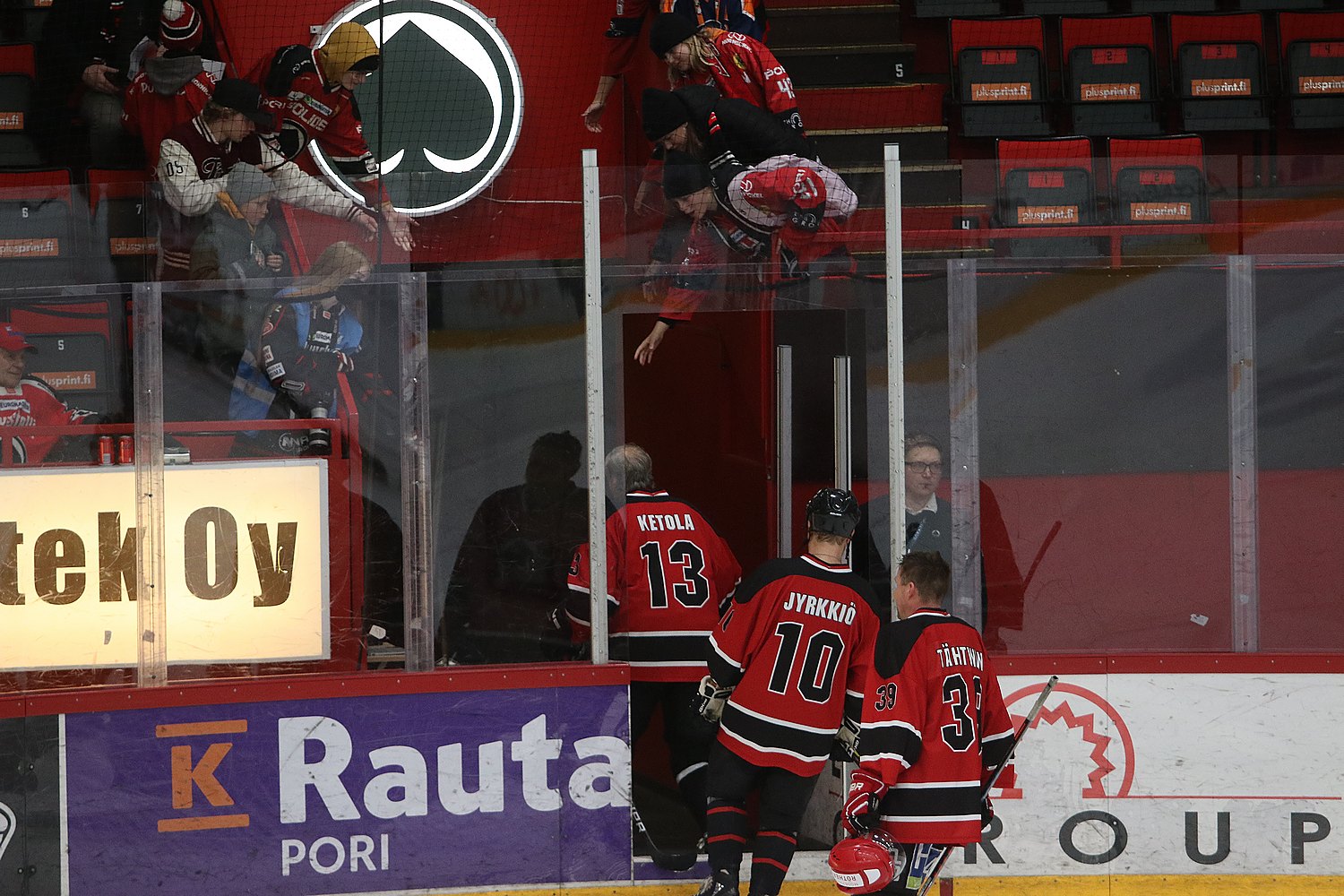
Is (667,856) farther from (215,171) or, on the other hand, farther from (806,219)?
(215,171)

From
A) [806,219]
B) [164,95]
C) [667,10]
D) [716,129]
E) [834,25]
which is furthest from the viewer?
[834,25]

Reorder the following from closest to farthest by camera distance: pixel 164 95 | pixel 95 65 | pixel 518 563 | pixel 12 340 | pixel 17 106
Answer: pixel 12 340
pixel 518 563
pixel 164 95
pixel 95 65
pixel 17 106

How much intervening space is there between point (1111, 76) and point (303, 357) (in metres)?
5.28

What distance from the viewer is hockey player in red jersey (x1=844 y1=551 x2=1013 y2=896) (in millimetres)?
3963

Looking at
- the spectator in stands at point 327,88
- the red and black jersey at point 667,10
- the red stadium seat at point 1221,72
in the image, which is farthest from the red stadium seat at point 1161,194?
Answer: the red stadium seat at point 1221,72

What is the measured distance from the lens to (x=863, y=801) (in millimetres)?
3975

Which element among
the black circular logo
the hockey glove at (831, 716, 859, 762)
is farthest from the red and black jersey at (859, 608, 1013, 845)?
the black circular logo

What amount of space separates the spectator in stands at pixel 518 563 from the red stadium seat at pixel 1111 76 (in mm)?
4523

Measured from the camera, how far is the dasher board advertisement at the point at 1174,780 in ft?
15.3

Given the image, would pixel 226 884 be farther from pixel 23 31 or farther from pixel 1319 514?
pixel 23 31

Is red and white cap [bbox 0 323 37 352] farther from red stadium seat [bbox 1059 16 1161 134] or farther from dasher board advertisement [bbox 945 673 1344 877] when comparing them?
red stadium seat [bbox 1059 16 1161 134]

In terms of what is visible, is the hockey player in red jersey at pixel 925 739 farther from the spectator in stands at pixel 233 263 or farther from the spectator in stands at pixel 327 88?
the spectator in stands at pixel 327 88

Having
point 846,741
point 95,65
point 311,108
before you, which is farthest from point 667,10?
point 846,741

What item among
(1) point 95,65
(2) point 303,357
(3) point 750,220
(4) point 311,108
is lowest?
(2) point 303,357
